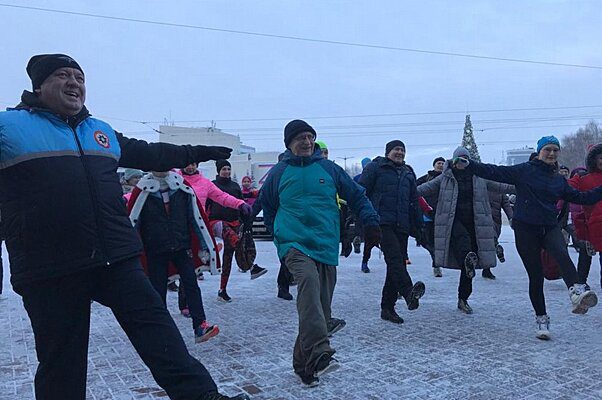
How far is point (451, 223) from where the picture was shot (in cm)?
668

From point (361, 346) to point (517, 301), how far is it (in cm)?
302

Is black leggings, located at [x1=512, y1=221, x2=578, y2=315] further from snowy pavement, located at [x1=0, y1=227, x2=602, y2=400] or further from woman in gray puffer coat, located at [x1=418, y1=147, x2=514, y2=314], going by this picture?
woman in gray puffer coat, located at [x1=418, y1=147, x2=514, y2=314]

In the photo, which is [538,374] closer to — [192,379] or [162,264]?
[192,379]

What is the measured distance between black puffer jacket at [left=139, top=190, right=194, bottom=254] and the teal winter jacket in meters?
1.09

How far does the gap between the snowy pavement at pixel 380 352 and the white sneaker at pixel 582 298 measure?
34 cm

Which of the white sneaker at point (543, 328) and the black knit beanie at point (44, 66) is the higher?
the black knit beanie at point (44, 66)

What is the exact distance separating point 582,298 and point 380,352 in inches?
75.4

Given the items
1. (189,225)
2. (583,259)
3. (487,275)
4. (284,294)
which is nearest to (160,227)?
(189,225)

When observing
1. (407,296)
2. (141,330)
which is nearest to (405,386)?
(407,296)

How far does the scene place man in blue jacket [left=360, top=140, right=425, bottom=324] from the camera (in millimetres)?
6102

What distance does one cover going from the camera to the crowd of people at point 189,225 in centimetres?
267

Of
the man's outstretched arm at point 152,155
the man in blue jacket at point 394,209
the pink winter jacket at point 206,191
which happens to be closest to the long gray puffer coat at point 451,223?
the man in blue jacket at point 394,209

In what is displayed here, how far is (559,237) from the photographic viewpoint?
5.57 metres

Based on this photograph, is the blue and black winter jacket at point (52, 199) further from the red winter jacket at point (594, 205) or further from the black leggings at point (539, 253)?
the red winter jacket at point (594, 205)
